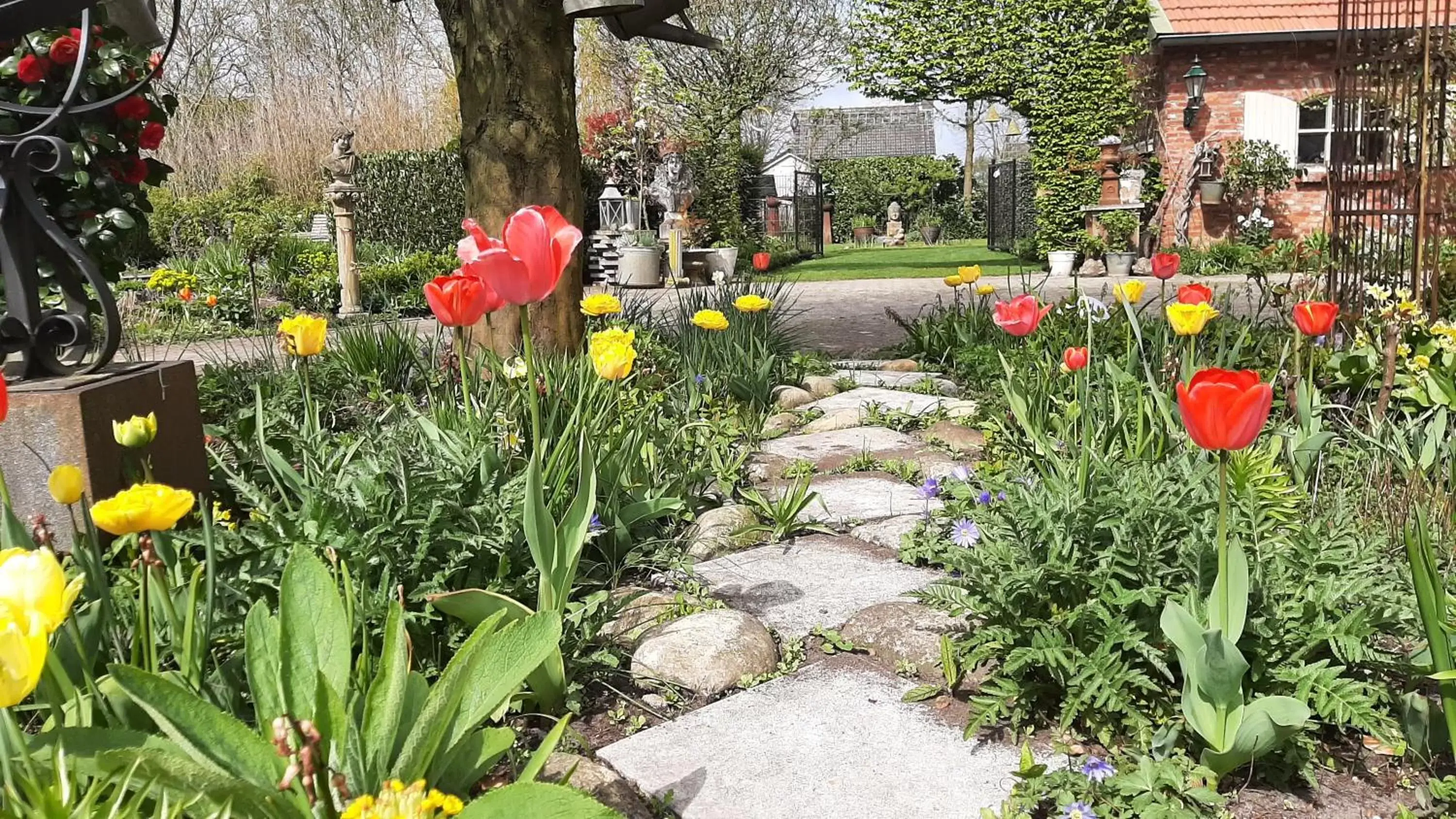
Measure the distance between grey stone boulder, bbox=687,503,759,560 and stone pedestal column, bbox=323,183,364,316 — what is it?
8.06 metres

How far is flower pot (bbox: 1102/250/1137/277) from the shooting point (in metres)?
13.3

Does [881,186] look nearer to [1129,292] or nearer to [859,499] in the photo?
[1129,292]

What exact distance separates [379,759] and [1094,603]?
1044 millimetres

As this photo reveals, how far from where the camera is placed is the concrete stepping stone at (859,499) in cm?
289

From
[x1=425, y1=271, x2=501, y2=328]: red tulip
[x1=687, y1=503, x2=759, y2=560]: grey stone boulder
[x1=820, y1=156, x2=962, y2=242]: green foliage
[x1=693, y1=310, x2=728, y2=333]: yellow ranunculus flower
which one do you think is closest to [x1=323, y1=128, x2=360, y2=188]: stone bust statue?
[x1=693, y1=310, x2=728, y2=333]: yellow ranunculus flower

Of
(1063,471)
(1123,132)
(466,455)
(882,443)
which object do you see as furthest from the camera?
(1123,132)

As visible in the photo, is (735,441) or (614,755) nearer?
(614,755)

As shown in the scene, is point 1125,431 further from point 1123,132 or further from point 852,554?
point 1123,132

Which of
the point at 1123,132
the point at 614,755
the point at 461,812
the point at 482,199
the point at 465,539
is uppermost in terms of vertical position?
the point at 1123,132

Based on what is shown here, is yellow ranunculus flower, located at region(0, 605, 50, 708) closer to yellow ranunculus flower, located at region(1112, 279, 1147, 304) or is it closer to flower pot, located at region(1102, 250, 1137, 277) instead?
yellow ranunculus flower, located at region(1112, 279, 1147, 304)

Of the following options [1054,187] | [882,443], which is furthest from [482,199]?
[1054,187]

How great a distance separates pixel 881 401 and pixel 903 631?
8.13 feet

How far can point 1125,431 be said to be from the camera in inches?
99.9

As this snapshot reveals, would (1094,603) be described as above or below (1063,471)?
below
